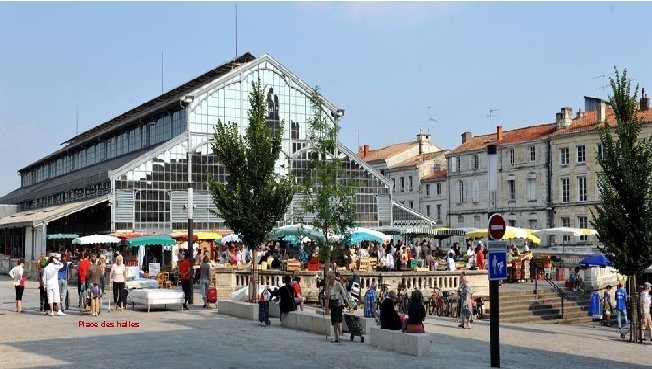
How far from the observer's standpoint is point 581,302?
99.9 ft

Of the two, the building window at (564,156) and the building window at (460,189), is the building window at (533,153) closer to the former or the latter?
the building window at (564,156)

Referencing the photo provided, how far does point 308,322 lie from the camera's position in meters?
18.6

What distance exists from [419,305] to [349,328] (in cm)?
220

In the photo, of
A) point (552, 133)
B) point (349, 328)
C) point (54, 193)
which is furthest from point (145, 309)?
point (552, 133)

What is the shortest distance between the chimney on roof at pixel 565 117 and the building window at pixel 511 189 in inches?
237

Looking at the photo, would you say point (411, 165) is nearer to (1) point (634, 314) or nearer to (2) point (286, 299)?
(1) point (634, 314)

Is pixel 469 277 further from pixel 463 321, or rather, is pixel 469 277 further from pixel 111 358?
pixel 111 358

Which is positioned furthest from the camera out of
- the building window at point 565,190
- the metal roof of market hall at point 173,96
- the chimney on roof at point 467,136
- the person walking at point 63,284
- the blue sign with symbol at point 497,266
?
the chimney on roof at point 467,136

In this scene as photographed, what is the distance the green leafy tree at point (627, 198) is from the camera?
68.5 ft

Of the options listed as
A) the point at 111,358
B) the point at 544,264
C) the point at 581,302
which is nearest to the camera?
the point at 111,358

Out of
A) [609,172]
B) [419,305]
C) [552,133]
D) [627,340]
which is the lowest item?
[627,340]

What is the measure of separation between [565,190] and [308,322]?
4282cm

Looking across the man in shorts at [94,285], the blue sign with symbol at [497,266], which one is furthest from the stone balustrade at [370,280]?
the blue sign with symbol at [497,266]

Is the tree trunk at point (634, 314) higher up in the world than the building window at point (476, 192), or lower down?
lower down
